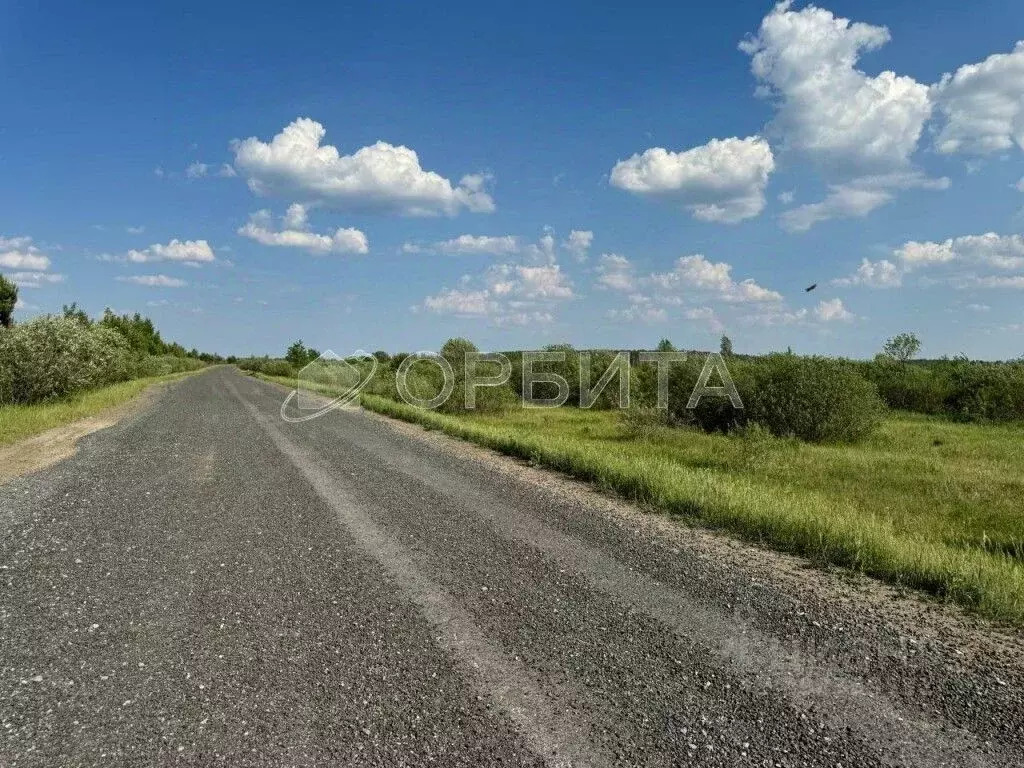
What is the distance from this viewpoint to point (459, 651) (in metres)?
4.18

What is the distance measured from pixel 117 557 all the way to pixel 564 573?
174 inches

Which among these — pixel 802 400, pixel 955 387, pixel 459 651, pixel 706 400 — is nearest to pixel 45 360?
pixel 706 400

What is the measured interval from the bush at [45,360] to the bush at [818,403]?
89.1ft

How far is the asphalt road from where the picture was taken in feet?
10.5

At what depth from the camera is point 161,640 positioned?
14.3 feet

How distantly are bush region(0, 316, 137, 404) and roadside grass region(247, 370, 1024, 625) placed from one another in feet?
51.6

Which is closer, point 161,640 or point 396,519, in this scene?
point 161,640

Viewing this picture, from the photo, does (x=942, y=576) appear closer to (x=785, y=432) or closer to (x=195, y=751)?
(x=195, y=751)

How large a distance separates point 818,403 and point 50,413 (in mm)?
24868

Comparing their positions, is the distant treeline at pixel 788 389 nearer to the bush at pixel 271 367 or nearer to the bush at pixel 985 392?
the bush at pixel 985 392

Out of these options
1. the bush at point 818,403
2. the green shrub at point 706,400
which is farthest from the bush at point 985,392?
the green shrub at point 706,400

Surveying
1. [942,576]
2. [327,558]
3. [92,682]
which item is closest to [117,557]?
[327,558]

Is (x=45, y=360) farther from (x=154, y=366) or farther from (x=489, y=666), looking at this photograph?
(x=154, y=366)

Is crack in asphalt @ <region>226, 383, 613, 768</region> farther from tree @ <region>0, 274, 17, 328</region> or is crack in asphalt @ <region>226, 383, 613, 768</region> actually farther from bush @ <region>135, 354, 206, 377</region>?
bush @ <region>135, 354, 206, 377</region>
